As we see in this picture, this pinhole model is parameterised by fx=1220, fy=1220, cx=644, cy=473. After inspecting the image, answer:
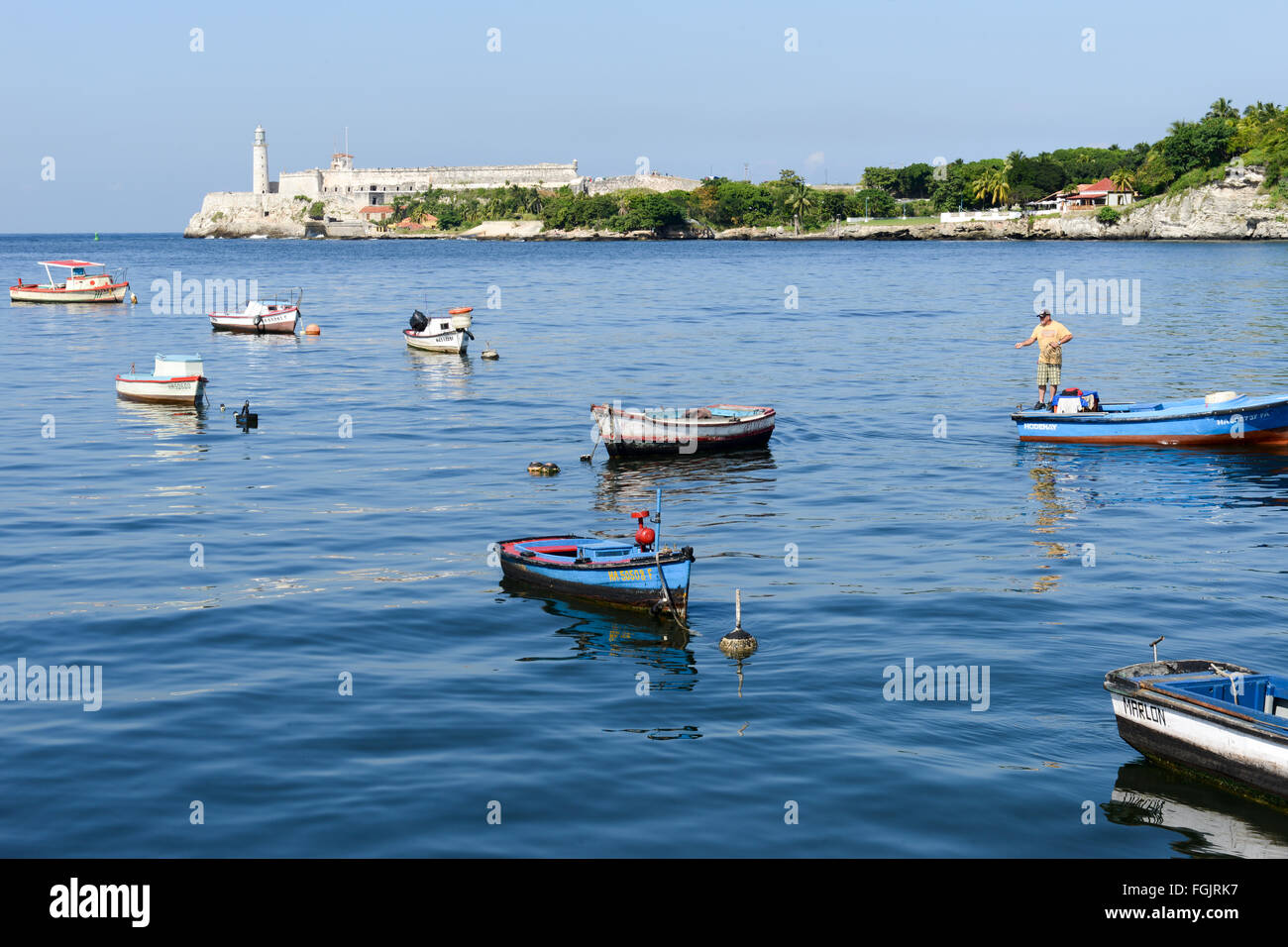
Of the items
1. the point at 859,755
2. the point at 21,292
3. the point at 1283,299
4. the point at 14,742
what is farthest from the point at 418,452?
the point at 21,292

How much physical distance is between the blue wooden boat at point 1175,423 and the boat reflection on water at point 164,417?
28.0m

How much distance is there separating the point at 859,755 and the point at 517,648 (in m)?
6.63

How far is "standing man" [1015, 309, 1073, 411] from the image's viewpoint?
3750 cm

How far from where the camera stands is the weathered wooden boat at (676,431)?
3553 cm

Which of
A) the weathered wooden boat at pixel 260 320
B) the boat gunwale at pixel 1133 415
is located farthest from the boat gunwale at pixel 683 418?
the weathered wooden boat at pixel 260 320

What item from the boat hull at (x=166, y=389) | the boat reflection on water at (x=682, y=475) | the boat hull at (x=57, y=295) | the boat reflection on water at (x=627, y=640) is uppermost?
the boat hull at (x=57, y=295)

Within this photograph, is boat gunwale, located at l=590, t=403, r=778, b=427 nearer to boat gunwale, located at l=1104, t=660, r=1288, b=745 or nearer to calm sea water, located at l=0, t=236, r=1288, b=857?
calm sea water, located at l=0, t=236, r=1288, b=857

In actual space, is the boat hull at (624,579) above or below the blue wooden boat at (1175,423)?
below

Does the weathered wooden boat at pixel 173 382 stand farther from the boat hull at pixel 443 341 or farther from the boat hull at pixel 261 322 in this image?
the boat hull at pixel 261 322

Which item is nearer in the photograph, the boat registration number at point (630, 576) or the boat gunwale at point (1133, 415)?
the boat registration number at point (630, 576)

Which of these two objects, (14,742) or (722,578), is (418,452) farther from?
(14,742)

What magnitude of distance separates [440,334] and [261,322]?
694 inches
